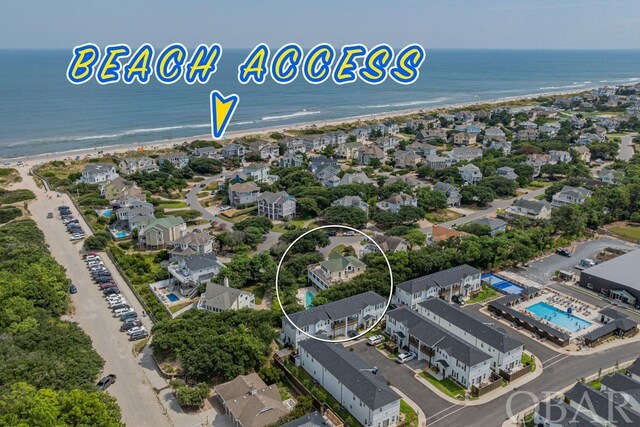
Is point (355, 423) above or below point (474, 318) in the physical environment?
below

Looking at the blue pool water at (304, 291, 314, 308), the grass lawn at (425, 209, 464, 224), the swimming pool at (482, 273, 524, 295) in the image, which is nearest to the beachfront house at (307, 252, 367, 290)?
the blue pool water at (304, 291, 314, 308)

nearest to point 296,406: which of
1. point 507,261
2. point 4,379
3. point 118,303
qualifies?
point 4,379

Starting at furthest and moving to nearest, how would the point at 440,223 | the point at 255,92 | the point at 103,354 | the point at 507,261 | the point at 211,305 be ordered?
1. the point at 255,92
2. the point at 440,223
3. the point at 507,261
4. the point at 211,305
5. the point at 103,354

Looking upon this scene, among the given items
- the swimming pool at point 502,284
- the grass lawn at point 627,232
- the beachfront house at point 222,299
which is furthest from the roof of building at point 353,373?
the grass lawn at point 627,232

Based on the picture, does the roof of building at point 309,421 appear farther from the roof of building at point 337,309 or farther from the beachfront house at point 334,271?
the beachfront house at point 334,271

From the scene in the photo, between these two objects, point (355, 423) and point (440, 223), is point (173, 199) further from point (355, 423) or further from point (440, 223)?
point (355, 423)
